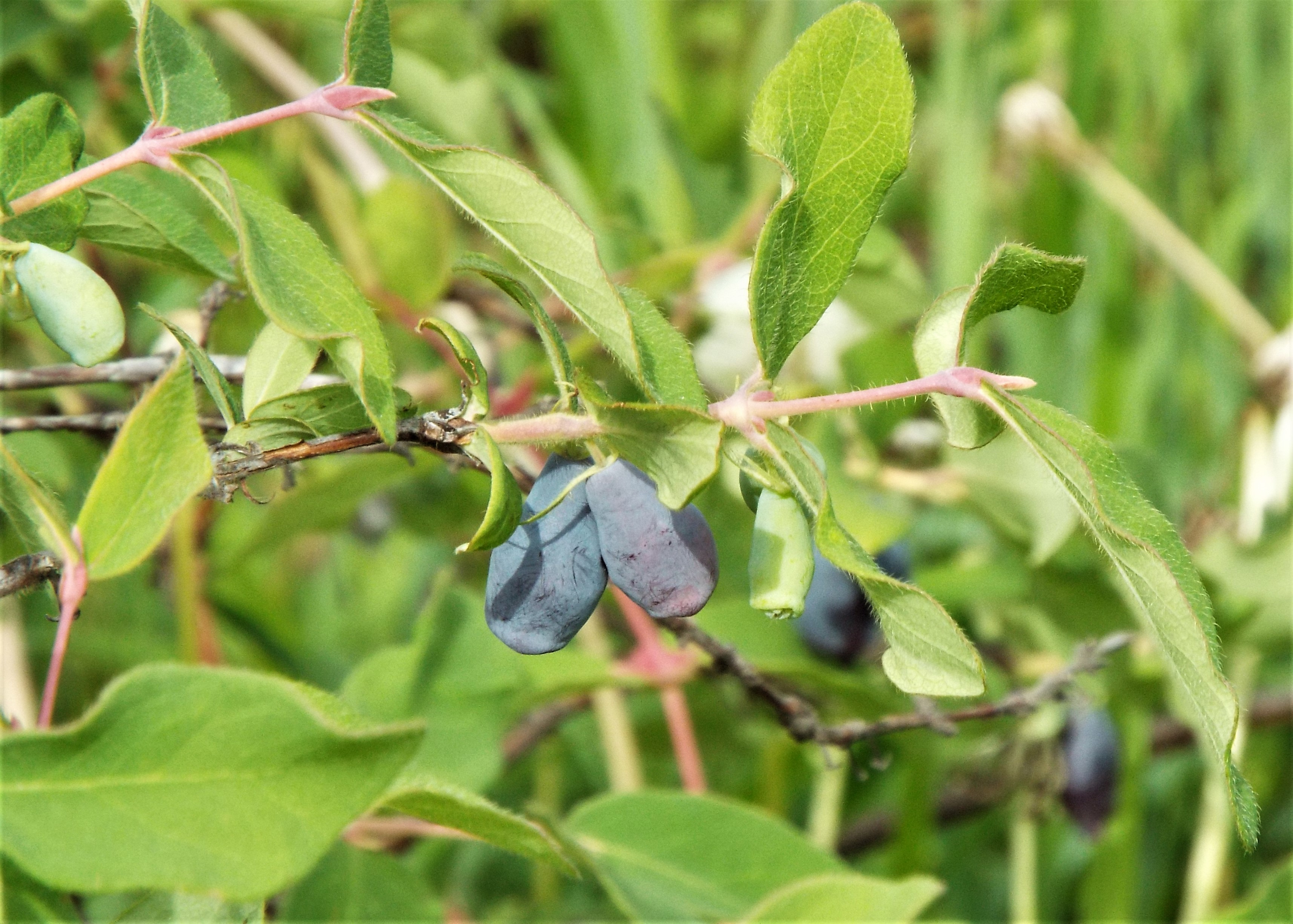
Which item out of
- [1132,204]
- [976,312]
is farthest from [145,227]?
[1132,204]

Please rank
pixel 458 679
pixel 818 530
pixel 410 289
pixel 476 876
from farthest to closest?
1. pixel 476 876
2. pixel 410 289
3. pixel 458 679
4. pixel 818 530

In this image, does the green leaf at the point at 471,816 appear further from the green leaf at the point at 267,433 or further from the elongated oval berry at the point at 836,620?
the elongated oval berry at the point at 836,620

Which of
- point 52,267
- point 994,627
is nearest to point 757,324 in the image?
point 52,267

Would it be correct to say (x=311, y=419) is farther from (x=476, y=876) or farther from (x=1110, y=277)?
(x=1110, y=277)

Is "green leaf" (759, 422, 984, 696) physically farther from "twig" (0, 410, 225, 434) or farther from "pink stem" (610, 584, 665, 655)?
"pink stem" (610, 584, 665, 655)

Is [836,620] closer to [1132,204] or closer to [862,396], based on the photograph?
[862,396]

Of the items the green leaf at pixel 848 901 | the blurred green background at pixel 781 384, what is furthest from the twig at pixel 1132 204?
the green leaf at pixel 848 901
